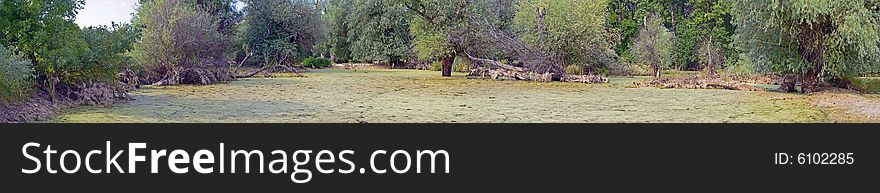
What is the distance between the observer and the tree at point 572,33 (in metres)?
26.4

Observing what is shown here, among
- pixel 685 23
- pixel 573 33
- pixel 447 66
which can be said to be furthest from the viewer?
pixel 685 23

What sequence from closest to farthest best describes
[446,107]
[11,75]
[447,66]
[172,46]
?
1. [11,75]
2. [446,107]
3. [172,46]
4. [447,66]

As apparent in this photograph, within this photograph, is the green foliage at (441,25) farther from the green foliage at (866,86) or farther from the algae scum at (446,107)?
the green foliage at (866,86)

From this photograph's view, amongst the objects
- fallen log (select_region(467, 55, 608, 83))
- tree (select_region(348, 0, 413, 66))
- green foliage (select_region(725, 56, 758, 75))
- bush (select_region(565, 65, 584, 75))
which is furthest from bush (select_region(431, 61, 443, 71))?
green foliage (select_region(725, 56, 758, 75))

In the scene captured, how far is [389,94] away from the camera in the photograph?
1777 centimetres

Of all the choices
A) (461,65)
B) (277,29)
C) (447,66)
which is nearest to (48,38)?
(447,66)

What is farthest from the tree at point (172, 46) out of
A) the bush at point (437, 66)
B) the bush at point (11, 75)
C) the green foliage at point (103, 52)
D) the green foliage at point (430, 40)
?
the bush at point (437, 66)

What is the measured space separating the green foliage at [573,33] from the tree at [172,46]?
1142 cm

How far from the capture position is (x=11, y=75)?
10320 mm

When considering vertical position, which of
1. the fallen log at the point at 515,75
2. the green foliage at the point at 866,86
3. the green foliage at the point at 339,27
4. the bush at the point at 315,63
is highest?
the green foliage at the point at 339,27

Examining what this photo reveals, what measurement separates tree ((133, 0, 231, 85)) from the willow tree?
15760mm

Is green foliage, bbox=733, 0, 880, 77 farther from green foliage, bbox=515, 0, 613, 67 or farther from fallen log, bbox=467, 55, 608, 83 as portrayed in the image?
green foliage, bbox=515, 0, 613, 67

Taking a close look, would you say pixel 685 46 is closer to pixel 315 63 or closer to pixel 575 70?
pixel 575 70

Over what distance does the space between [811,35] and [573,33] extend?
9.66 meters
